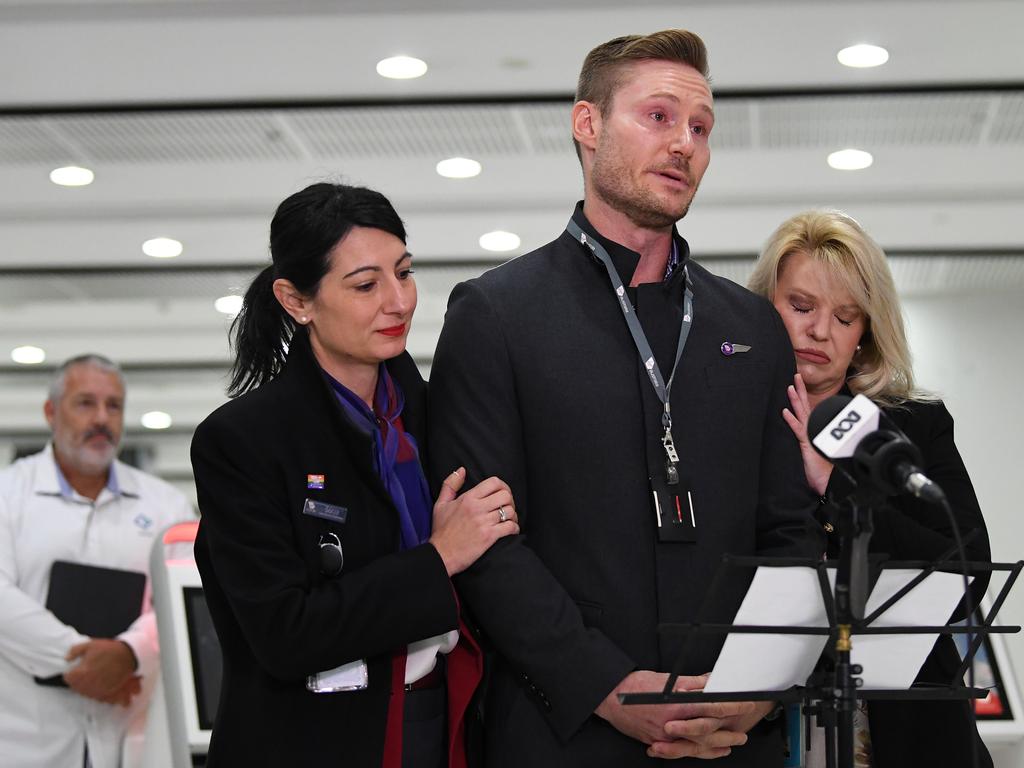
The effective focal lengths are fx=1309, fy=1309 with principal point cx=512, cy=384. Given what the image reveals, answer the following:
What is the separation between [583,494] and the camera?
209cm

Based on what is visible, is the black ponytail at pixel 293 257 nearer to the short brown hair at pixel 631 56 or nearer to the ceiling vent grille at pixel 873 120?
the short brown hair at pixel 631 56

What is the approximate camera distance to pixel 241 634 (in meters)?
2.08

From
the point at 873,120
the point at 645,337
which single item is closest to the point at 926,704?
the point at 645,337

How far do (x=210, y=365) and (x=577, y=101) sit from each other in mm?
9204

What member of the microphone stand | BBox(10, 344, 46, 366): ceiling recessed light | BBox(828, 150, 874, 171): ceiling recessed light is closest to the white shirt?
the microphone stand

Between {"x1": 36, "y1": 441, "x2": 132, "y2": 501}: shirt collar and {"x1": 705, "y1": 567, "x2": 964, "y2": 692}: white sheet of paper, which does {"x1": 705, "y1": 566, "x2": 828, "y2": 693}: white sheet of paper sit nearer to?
{"x1": 705, "y1": 567, "x2": 964, "y2": 692}: white sheet of paper

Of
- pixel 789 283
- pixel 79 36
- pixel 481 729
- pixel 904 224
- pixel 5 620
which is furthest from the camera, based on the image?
pixel 904 224

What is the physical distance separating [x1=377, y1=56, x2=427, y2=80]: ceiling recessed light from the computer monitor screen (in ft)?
7.55

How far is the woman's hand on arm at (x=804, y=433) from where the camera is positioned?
229 centimetres

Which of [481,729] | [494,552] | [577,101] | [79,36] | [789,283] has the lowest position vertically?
[481,729]

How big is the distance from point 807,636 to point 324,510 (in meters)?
0.76

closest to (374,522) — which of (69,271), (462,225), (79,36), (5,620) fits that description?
(5,620)

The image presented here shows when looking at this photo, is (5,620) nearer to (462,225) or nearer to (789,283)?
(789,283)

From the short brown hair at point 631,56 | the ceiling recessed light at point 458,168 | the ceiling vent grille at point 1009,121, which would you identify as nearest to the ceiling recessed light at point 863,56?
the ceiling vent grille at point 1009,121
